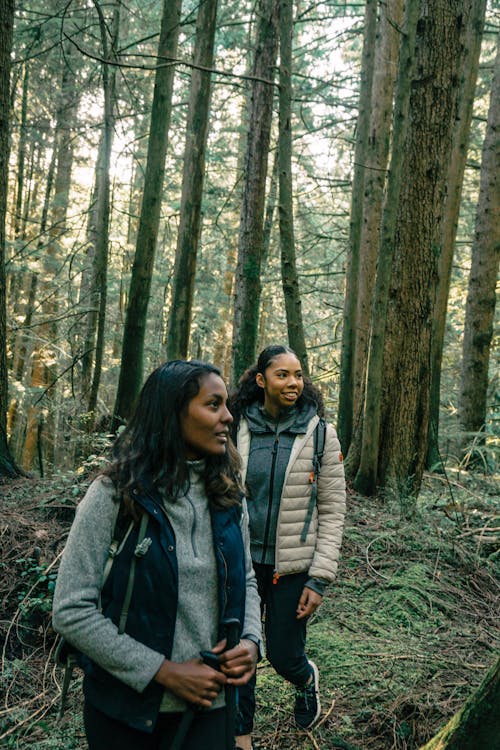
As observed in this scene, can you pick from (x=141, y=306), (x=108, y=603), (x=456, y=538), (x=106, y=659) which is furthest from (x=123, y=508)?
(x=141, y=306)

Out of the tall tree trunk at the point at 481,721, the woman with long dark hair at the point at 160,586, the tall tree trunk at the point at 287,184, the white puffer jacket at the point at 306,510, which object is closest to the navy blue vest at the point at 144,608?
the woman with long dark hair at the point at 160,586

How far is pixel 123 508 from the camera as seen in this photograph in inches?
83.4

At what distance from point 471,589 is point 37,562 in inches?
158

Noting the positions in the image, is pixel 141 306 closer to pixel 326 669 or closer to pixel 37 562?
pixel 37 562

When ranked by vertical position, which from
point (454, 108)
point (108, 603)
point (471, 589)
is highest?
point (454, 108)

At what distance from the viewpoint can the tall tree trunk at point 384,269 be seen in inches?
269

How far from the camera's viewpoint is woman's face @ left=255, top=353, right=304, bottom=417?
370 centimetres

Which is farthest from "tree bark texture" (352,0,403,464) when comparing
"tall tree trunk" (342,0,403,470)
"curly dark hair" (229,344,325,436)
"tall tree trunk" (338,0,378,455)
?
"curly dark hair" (229,344,325,436)

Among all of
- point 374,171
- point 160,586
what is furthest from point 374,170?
point 160,586

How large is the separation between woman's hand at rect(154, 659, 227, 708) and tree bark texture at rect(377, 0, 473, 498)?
241 inches

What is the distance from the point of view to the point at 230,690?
2.19 metres

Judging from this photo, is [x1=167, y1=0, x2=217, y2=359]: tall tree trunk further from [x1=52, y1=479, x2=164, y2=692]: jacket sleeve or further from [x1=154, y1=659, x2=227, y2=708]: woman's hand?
[x1=154, y1=659, x2=227, y2=708]: woman's hand

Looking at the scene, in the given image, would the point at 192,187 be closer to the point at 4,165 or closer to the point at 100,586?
the point at 4,165

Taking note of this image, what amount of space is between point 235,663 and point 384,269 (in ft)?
19.4
